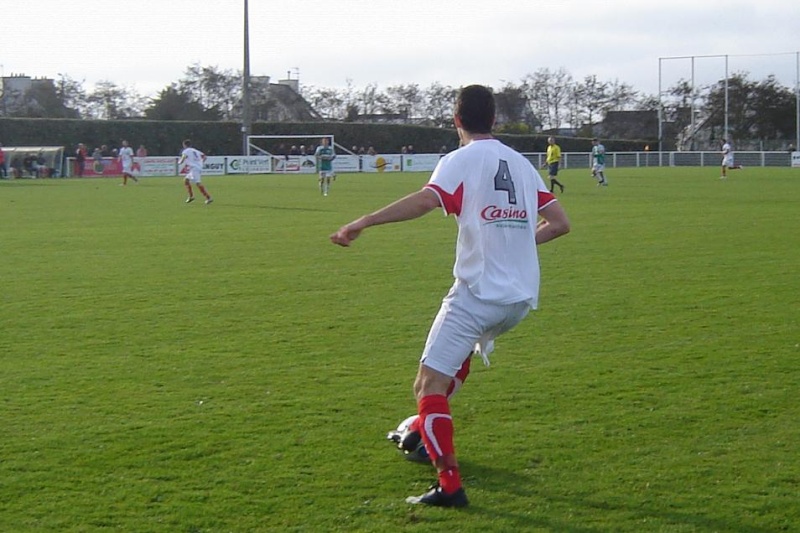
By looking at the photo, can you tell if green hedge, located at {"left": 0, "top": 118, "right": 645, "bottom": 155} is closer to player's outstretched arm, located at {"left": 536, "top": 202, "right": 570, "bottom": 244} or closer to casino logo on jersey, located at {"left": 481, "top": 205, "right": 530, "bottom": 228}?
player's outstretched arm, located at {"left": 536, "top": 202, "right": 570, "bottom": 244}

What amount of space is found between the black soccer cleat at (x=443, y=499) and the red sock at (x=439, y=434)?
0.02 meters

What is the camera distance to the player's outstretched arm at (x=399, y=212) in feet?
15.2

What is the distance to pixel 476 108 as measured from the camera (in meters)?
4.93

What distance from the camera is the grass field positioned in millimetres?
4949

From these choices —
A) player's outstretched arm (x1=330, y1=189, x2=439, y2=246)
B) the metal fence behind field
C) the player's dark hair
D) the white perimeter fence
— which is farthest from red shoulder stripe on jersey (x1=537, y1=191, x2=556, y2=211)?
the metal fence behind field

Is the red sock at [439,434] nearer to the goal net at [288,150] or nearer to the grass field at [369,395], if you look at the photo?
the grass field at [369,395]

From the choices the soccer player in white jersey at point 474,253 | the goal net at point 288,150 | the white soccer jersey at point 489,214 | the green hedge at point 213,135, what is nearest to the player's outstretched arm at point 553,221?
the soccer player in white jersey at point 474,253

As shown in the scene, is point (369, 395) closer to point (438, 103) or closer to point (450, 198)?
point (450, 198)

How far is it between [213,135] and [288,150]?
5.93 metres

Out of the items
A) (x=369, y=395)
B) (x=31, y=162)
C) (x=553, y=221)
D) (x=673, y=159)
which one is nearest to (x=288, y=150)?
(x=31, y=162)

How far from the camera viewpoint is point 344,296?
36.6 ft

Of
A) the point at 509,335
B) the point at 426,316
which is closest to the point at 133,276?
the point at 426,316

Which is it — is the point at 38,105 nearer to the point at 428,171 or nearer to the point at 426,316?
the point at 428,171

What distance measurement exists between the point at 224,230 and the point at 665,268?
8.81 m
